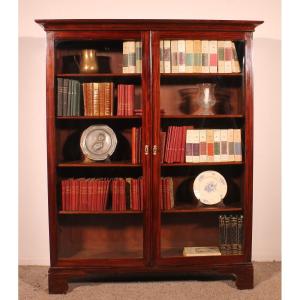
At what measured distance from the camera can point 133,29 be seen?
108 inches

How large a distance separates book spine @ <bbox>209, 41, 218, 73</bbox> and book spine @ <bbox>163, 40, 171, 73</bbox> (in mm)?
292

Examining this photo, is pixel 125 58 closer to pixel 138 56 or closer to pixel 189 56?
pixel 138 56

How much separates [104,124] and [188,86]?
0.66 m

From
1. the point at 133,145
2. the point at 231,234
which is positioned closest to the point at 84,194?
the point at 133,145

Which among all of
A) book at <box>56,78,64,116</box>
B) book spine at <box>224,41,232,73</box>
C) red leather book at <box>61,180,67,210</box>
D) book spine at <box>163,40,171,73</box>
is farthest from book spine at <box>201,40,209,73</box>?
red leather book at <box>61,180,67,210</box>

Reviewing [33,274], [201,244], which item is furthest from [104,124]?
[33,274]

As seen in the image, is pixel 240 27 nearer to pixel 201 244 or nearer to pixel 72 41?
pixel 72 41

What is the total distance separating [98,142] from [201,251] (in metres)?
1.08

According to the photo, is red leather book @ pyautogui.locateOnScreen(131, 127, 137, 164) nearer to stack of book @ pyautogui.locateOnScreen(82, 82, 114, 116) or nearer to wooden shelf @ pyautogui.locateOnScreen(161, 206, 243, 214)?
stack of book @ pyautogui.locateOnScreen(82, 82, 114, 116)

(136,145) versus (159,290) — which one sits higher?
(136,145)

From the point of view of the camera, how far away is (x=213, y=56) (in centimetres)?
282

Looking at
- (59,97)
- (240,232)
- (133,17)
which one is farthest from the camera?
(133,17)

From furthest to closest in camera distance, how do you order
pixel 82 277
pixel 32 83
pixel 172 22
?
pixel 32 83 → pixel 82 277 → pixel 172 22

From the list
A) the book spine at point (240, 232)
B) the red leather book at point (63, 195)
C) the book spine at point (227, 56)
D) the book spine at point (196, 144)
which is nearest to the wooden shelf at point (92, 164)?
the red leather book at point (63, 195)
